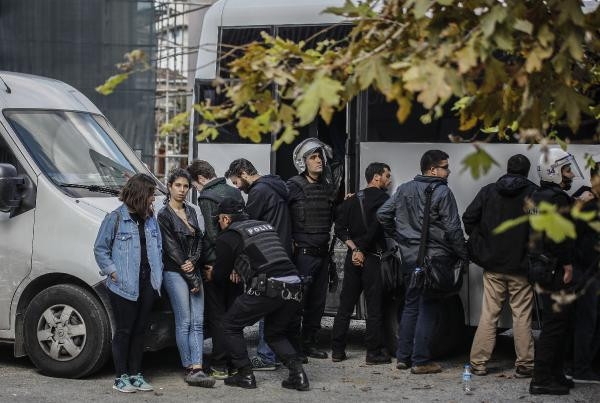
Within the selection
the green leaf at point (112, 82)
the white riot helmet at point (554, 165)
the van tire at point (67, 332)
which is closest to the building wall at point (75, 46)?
the van tire at point (67, 332)

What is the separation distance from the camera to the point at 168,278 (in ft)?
30.7

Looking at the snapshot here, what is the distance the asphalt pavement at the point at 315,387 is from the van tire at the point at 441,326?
0.68ft

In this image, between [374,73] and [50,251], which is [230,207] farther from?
[374,73]

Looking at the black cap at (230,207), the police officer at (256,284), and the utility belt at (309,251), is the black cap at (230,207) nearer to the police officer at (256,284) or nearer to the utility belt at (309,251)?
the police officer at (256,284)

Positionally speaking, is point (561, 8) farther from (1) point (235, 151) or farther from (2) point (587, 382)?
(1) point (235, 151)

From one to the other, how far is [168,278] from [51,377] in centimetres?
132

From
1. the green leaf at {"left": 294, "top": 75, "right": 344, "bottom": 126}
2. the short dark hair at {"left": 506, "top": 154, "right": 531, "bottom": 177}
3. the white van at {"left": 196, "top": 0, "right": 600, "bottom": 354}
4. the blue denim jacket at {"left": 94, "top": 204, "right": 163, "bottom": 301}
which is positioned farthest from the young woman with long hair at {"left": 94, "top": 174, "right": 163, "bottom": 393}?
the green leaf at {"left": 294, "top": 75, "right": 344, "bottom": 126}

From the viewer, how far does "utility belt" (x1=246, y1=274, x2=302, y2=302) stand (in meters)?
9.00

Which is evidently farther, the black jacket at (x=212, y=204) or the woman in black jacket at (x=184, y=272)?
the black jacket at (x=212, y=204)

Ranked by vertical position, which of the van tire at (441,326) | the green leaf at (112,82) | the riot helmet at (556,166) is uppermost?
the green leaf at (112,82)

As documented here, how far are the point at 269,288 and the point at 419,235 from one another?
1.74m

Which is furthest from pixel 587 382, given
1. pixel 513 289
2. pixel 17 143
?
pixel 17 143

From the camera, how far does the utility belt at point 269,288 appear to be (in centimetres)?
900

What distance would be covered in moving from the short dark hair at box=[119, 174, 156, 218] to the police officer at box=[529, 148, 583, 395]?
3005 millimetres
